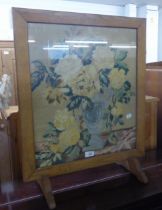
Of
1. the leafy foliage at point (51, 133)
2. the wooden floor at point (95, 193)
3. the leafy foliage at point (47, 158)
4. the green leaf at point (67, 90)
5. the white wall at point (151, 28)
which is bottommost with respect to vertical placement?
the wooden floor at point (95, 193)

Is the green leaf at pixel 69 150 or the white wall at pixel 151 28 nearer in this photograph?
the green leaf at pixel 69 150

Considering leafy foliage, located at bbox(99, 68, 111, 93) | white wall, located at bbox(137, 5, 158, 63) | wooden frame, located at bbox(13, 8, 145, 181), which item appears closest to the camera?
wooden frame, located at bbox(13, 8, 145, 181)

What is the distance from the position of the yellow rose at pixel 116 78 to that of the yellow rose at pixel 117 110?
0.18 ft

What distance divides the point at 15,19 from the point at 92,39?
203 millimetres


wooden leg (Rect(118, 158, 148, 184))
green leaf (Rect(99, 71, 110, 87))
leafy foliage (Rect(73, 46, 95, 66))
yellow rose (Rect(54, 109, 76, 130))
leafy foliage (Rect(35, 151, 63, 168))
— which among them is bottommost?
wooden leg (Rect(118, 158, 148, 184))

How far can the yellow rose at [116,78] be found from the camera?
650mm

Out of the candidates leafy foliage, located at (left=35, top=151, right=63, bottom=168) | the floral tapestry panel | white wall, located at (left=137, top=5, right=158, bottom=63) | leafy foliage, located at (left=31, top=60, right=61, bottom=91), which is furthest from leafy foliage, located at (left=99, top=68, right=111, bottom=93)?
white wall, located at (left=137, top=5, right=158, bottom=63)

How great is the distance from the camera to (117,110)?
2.21ft

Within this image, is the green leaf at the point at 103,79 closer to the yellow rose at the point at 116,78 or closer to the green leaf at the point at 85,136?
the yellow rose at the point at 116,78

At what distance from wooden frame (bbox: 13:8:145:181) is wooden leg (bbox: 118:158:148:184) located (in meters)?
0.05

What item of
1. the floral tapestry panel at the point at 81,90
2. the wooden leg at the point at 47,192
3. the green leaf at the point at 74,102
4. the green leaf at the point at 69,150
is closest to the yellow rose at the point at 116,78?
the floral tapestry panel at the point at 81,90

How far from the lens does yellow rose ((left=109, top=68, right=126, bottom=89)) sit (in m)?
0.65

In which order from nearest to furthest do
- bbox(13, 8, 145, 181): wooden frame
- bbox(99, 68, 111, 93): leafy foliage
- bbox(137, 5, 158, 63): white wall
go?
bbox(13, 8, 145, 181): wooden frame < bbox(99, 68, 111, 93): leafy foliage < bbox(137, 5, 158, 63): white wall

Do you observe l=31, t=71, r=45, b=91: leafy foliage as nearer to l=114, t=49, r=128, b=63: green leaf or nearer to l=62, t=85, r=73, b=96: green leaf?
l=62, t=85, r=73, b=96: green leaf
